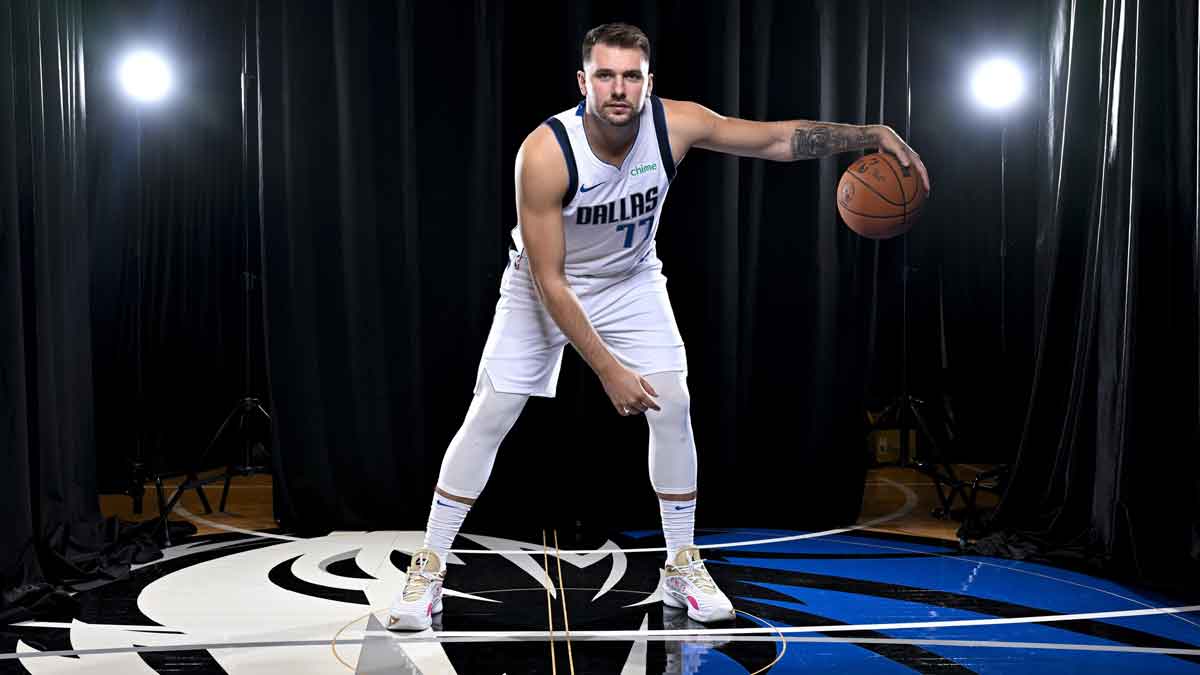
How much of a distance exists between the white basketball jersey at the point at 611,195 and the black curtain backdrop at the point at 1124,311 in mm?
1648

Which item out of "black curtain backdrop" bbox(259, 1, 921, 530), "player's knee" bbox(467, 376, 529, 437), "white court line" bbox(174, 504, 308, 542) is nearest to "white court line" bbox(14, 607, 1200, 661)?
"player's knee" bbox(467, 376, 529, 437)

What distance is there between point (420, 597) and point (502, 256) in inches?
67.2

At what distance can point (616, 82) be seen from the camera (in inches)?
99.4

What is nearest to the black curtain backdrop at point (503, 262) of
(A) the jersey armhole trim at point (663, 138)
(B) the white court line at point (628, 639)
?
(B) the white court line at point (628, 639)

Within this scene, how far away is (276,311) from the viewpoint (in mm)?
4039

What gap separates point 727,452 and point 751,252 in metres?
0.78

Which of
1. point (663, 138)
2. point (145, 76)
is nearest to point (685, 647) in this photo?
Answer: point (663, 138)

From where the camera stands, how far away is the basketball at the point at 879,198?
10.1 feet

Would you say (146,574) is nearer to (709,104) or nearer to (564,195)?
(564,195)

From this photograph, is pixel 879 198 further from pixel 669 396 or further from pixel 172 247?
pixel 172 247

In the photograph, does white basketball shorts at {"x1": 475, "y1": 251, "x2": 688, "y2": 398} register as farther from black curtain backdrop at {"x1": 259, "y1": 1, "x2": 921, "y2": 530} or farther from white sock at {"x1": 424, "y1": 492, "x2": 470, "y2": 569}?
black curtain backdrop at {"x1": 259, "y1": 1, "x2": 921, "y2": 530}

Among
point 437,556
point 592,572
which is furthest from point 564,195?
point 592,572

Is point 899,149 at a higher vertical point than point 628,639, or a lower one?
higher

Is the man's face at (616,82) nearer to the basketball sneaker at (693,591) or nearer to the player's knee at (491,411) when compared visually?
the player's knee at (491,411)
